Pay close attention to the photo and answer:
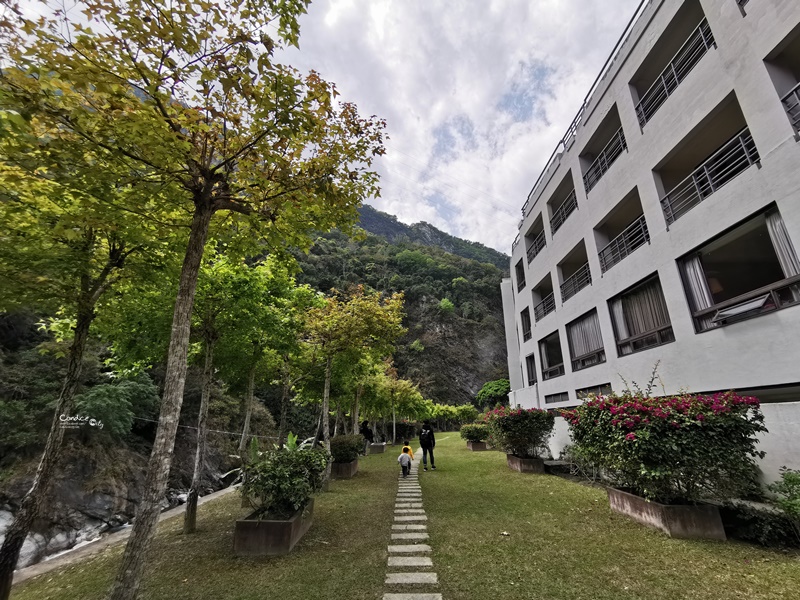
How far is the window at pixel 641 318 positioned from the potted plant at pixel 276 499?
8.81 m

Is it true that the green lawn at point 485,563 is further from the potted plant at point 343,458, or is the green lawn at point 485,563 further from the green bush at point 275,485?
the potted plant at point 343,458

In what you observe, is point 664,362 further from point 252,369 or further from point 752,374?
point 252,369

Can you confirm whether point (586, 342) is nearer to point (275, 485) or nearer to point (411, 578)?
point (411, 578)

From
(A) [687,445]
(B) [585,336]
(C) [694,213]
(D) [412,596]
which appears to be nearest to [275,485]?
(D) [412,596]

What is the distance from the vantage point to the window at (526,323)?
19.4 m

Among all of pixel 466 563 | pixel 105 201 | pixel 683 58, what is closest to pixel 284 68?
pixel 105 201

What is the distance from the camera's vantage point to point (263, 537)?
17.2 ft

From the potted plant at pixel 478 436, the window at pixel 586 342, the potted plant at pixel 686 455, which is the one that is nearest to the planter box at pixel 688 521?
the potted plant at pixel 686 455

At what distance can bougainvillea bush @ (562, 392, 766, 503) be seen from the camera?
5.04 metres

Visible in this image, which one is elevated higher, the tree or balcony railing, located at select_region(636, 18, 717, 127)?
balcony railing, located at select_region(636, 18, 717, 127)

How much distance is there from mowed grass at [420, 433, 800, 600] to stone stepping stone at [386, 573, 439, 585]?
0.16m

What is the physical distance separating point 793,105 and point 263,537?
36.7 ft

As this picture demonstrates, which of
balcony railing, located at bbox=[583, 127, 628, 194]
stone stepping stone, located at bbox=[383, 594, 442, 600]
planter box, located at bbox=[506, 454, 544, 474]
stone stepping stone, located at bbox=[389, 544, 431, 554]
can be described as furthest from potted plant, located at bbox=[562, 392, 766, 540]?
balcony railing, located at bbox=[583, 127, 628, 194]

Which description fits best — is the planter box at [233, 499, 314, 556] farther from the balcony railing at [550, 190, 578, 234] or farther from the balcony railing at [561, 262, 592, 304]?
the balcony railing at [550, 190, 578, 234]
